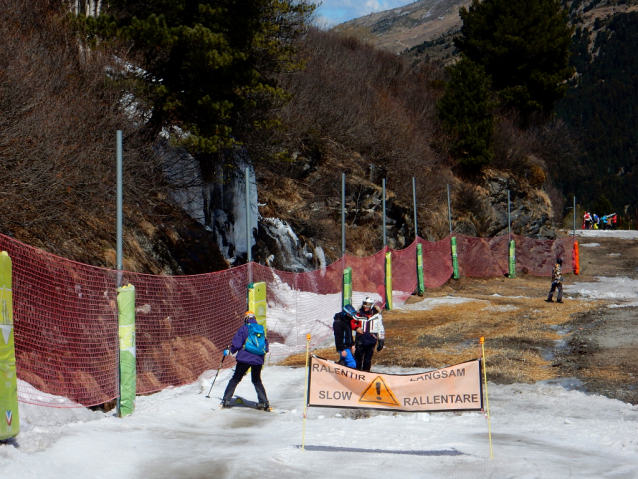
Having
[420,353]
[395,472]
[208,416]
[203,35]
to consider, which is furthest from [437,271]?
[395,472]

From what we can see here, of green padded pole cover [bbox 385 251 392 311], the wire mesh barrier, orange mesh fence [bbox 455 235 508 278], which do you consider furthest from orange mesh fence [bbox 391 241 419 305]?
orange mesh fence [bbox 455 235 508 278]

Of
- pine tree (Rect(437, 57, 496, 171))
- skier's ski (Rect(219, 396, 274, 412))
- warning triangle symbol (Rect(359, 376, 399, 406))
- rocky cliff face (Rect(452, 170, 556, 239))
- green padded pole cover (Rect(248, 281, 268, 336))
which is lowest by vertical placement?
skier's ski (Rect(219, 396, 274, 412))

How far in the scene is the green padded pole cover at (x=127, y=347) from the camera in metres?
9.70

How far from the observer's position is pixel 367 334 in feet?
41.5

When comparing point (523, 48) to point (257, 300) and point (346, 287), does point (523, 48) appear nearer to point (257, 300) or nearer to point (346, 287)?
point (346, 287)

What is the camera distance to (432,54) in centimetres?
17662

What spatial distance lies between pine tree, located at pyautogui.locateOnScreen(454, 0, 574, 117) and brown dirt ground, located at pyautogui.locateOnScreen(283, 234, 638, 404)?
23714 millimetres

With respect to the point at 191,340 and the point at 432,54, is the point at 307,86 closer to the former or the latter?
the point at 191,340

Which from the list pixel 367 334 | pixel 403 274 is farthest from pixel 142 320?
pixel 403 274

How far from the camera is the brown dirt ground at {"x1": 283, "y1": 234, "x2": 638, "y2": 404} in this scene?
1326 cm

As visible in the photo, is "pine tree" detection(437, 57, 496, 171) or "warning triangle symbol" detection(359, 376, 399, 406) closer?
"warning triangle symbol" detection(359, 376, 399, 406)

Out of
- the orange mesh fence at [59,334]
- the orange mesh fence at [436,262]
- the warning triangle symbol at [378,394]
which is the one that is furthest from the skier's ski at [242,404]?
the orange mesh fence at [436,262]

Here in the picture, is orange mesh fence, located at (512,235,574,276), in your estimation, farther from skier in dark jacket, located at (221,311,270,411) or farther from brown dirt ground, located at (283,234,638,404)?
skier in dark jacket, located at (221,311,270,411)

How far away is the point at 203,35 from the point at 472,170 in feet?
91.9
